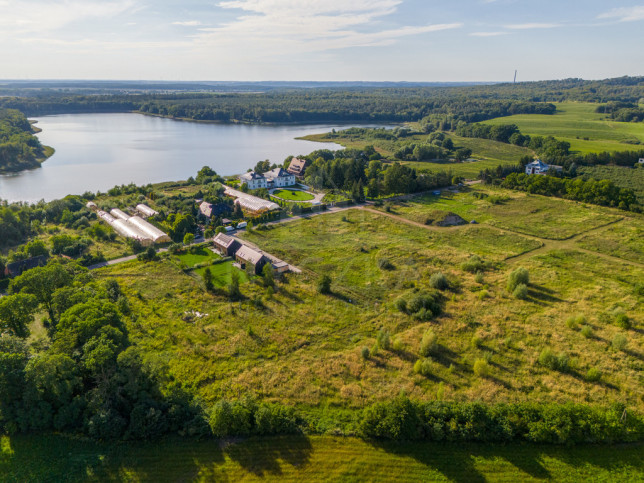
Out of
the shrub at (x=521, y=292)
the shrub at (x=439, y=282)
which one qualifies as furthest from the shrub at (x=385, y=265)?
the shrub at (x=521, y=292)

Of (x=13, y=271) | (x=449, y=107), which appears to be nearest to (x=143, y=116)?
(x=449, y=107)

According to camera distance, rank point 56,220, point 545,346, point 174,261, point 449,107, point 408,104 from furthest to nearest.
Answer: point 408,104
point 449,107
point 56,220
point 174,261
point 545,346

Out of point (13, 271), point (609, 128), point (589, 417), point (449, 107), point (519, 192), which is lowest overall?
point (589, 417)

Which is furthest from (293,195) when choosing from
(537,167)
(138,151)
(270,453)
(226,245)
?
(138,151)

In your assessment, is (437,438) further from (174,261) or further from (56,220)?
(56,220)

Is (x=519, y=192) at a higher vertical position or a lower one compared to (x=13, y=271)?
higher
